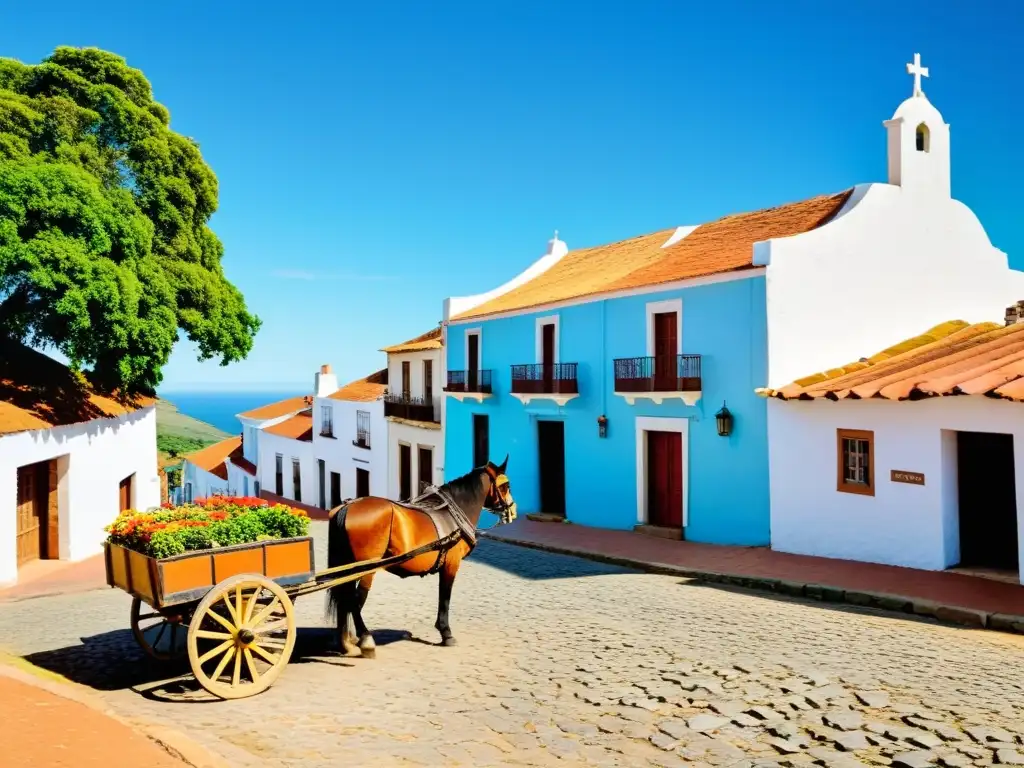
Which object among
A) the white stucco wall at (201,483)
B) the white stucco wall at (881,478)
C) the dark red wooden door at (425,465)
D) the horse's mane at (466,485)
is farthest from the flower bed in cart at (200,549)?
the white stucco wall at (201,483)

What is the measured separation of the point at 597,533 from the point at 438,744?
12129 mm

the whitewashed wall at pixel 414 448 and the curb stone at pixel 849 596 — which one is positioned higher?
the whitewashed wall at pixel 414 448

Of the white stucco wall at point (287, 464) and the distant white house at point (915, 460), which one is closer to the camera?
the distant white house at point (915, 460)

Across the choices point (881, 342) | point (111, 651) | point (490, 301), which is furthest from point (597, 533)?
point (111, 651)

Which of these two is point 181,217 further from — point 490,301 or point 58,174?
point 490,301

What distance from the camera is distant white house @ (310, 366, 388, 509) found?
29125mm

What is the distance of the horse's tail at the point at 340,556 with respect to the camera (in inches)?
312

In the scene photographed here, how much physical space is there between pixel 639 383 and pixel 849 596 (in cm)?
693

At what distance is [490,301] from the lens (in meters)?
24.7

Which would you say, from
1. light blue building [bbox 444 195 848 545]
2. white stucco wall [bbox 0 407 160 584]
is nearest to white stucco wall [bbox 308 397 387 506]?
light blue building [bbox 444 195 848 545]

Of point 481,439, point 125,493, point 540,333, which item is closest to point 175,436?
point 125,493

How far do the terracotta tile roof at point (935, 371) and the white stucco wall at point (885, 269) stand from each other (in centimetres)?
55

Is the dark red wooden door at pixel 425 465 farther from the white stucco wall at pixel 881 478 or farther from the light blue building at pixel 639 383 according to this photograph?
the white stucco wall at pixel 881 478

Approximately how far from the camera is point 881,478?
12750 mm
